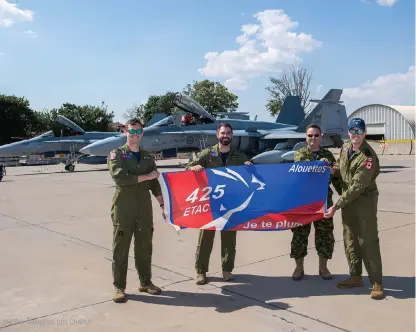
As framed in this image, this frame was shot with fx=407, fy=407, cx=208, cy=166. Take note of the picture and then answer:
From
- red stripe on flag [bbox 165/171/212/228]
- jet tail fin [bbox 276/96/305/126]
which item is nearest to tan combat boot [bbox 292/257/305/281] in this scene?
red stripe on flag [bbox 165/171/212/228]

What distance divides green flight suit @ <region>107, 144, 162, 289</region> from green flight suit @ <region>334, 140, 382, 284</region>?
2003 millimetres

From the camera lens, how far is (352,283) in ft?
14.1

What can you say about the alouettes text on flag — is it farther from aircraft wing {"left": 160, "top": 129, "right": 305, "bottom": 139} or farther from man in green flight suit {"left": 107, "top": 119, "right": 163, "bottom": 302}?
aircraft wing {"left": 160, "top": 129, "right": 305, "bottom": 139}

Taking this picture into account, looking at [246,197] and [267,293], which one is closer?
[267,293]

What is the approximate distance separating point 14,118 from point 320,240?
53953mm

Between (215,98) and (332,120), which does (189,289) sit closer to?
(332,120)

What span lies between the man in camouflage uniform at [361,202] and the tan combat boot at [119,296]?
7.53 feet

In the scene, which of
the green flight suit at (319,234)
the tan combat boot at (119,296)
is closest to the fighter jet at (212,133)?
the green flight suit at (319,234)

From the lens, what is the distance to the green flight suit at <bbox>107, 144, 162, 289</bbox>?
13.6 feet

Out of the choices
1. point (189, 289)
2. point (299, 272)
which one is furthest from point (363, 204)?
point (189, 289)

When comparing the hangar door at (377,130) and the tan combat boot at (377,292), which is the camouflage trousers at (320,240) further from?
the hangar door at (377,130)

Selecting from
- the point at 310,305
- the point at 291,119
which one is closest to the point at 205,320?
the point at 310,305

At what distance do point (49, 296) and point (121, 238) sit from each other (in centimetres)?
99

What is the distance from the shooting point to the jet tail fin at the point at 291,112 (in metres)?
27.8
